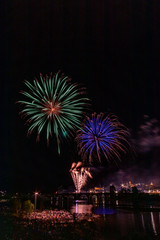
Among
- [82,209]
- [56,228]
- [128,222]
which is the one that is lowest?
[82,209]

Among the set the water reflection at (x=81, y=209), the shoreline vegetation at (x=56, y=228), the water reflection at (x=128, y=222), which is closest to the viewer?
the shoreline vegetation at (x=56, y=228)

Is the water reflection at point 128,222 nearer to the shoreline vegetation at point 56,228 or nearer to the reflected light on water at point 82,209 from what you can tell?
the shoreline vegetation at point 56,228

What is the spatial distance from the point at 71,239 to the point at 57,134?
1388cm

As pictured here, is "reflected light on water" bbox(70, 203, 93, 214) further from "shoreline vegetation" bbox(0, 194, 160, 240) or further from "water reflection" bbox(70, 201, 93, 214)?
"shoreline vegetation" bbox(0, 194, 160, 240)

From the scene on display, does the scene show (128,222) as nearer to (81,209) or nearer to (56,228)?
(56,228)

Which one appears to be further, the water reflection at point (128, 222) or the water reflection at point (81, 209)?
the water reflection at point (81, 209)

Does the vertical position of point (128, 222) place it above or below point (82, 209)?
above

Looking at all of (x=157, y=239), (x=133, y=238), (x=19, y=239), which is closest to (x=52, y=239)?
(x=19, y=239)

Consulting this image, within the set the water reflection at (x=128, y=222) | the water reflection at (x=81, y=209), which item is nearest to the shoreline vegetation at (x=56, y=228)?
the water reflection at (x=128, y=222)

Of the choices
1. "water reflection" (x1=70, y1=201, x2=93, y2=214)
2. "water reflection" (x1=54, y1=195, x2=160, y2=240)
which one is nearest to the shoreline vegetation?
"water reflection" (x1=54, y1=195, x2=160, y2=240)

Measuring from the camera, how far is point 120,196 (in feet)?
158

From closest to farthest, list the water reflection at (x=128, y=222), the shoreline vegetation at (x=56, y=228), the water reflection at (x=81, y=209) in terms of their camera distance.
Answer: the shoreline vegetation at (x=56, y=228), the water reflection at (x=128, y=222), the water reflection at (x=81, y=209)

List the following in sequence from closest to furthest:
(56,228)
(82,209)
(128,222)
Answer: (56,228), (128,222), (82,209)

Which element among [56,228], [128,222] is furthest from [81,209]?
[56,228]
